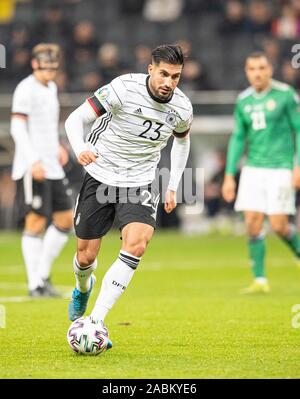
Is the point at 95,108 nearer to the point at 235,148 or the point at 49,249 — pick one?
the point at 49,249

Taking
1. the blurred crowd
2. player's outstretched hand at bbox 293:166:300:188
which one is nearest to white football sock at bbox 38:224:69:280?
player's outstretched hand at bbox 293:166:300:188

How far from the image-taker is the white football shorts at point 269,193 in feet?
37.6

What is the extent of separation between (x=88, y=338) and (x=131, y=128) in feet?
5.30

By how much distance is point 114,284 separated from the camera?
6.94 meters

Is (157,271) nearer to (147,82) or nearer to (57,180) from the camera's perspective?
(57,180)

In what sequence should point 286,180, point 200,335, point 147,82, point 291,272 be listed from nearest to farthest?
point 147,82 < point 200,335 < point 286,180 < point 291,272

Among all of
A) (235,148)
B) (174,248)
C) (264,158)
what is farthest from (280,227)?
(174,248)

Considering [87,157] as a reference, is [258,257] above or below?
below

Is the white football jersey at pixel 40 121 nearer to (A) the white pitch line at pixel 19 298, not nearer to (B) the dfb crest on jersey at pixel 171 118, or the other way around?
(A) the white pitch line at pixel 19 298

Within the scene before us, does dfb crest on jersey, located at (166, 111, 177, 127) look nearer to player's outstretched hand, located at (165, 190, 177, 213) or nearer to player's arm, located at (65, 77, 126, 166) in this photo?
player's arm, located at (65, 77, 126, 166)

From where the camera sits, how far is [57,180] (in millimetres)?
11102

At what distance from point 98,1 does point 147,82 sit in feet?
58.7

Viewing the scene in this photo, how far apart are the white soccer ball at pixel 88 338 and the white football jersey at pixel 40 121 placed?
4.19m

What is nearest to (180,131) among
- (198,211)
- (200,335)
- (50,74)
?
(200,335)
